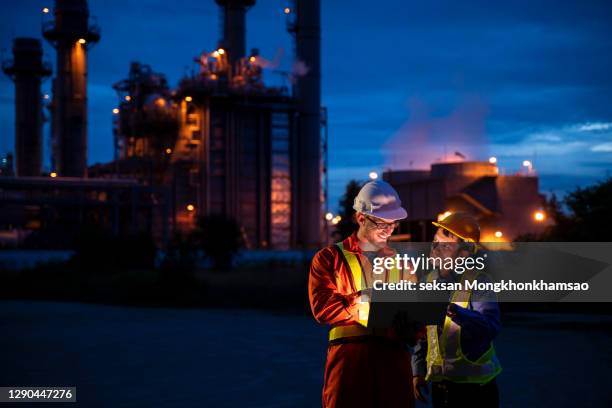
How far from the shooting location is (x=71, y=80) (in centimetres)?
6053

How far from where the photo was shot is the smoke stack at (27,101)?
7206 centimetres

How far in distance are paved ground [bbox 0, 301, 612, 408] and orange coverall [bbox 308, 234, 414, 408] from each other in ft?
14.9

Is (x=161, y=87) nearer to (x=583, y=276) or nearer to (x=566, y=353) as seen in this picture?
(x=583, y=276)

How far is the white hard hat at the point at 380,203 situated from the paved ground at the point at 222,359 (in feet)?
15.8

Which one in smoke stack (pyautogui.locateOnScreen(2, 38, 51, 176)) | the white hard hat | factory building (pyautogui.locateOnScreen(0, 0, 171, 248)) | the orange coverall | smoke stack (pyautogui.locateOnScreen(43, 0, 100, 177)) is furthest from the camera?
smoke stack (pyautogui.locateOnScreen(2, 38, 51, 176))

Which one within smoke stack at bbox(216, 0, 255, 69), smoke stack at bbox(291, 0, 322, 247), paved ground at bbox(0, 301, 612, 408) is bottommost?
paved ground at bbox(0, 301, 612, 408)

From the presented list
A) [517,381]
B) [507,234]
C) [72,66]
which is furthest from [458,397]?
[72,66]

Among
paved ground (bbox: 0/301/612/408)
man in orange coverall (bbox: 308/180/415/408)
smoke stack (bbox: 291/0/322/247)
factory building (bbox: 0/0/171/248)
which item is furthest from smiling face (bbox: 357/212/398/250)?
smoke stack (bbox: 291/0/322/247)

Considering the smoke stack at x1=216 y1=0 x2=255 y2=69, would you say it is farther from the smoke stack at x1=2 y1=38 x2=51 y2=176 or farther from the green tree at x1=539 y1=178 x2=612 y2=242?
the green tree at x1=539 y1=178 x2=612 y2=242

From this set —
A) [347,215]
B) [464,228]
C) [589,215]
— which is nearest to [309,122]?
[347,215]

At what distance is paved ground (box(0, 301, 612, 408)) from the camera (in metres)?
9.27

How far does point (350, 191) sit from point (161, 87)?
43796mm

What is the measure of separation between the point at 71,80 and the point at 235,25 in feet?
45.0

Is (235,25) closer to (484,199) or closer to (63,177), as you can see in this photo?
(63,177)
